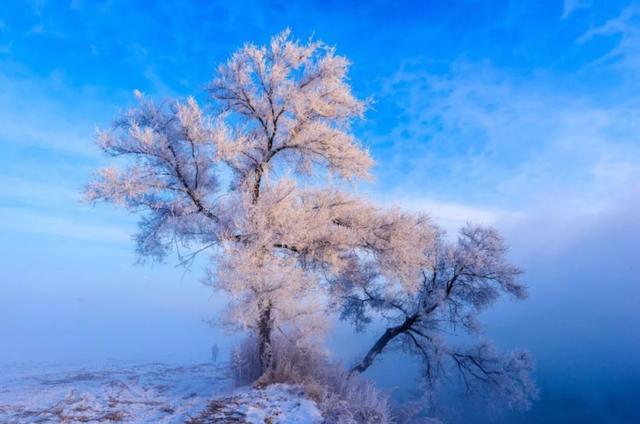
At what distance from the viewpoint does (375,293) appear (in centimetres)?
1658

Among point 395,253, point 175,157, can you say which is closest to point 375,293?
point 395,253

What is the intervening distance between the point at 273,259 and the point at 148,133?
450 cm

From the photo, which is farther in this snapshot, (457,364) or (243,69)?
(457,364)

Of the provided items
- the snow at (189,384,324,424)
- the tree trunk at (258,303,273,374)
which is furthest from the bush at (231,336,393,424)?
the snow at (189,384,324,424)

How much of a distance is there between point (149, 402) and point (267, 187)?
5.86m

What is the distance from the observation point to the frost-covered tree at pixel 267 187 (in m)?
11.2

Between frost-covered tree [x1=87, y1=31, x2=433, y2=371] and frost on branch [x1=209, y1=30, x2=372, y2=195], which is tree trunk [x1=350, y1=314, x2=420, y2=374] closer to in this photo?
frost-covered tree [x1=87, y1=31, x2=433, y2=371]

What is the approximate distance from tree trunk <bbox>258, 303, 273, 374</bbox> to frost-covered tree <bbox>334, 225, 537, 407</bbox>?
4.19 metres

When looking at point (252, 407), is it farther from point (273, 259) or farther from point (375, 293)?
point (375, 293)

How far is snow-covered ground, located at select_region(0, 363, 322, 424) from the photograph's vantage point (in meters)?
7.90

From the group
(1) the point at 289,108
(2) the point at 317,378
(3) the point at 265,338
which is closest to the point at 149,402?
(3) the point at 265,338

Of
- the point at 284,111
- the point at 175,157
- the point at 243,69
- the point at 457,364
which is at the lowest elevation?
the point at 457,364

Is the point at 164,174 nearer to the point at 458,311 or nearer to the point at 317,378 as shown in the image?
the point at 317,378

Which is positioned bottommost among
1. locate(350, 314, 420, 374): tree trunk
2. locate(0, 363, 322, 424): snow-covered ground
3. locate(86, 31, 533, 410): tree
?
locate(0, 363, 322, 424): snow-covered ground
